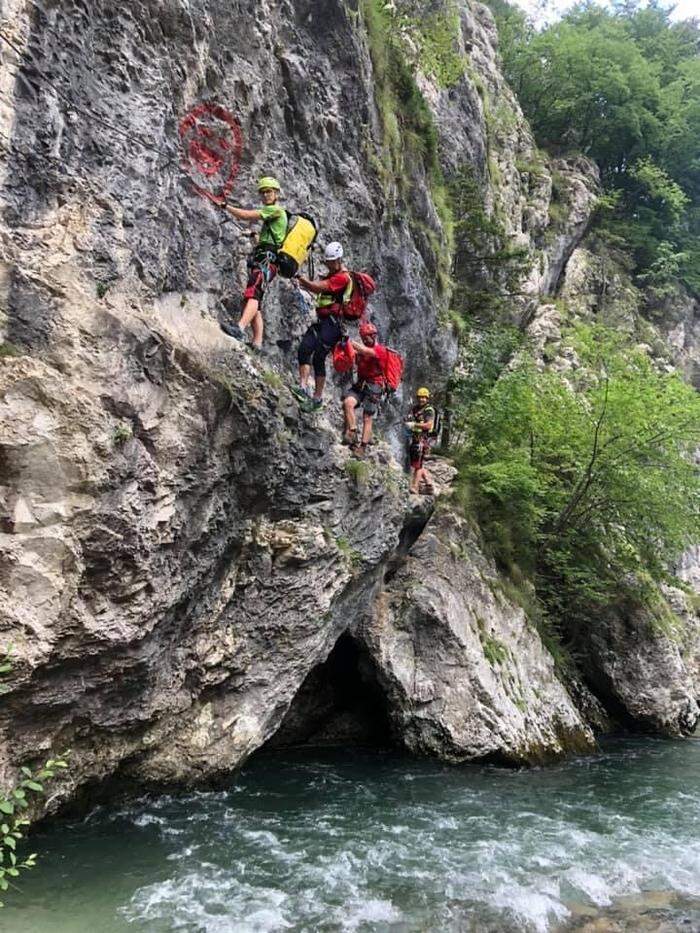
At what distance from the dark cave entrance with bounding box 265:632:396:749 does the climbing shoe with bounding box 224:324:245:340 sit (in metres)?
6.02

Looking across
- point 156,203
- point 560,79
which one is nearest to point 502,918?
point 156,203

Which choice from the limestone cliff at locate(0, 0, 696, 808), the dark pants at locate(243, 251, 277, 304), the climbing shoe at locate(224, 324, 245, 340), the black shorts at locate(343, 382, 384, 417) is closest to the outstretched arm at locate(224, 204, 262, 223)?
the dark pants at locate(243, 251, 277, 304)

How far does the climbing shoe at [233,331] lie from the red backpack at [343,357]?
231 cm

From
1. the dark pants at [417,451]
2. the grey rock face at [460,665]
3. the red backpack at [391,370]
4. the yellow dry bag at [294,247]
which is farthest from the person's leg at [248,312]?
the grey rock face at [460,665]

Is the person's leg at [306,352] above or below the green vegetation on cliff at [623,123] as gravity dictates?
below

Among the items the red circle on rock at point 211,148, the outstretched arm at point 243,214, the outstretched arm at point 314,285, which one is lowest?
the outstretched arm at point 314,285

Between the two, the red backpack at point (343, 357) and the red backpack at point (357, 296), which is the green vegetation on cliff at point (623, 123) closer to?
the red backpack at point (343, 357)

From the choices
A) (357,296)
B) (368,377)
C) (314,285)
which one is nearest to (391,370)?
(368,377)

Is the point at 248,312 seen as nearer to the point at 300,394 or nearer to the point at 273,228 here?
the point at 273,228

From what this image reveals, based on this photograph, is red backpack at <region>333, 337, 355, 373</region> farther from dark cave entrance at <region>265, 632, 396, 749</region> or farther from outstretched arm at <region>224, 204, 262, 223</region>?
dark cave entrance at <region>265, 632, 396, 749</region>

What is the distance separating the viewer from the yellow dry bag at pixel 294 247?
8.41 metres

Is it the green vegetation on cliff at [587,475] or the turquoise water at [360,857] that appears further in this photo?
the green vegetation on cliff at [587,475]

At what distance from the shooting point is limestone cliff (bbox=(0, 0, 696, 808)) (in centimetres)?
598

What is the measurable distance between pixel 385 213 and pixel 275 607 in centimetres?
790
